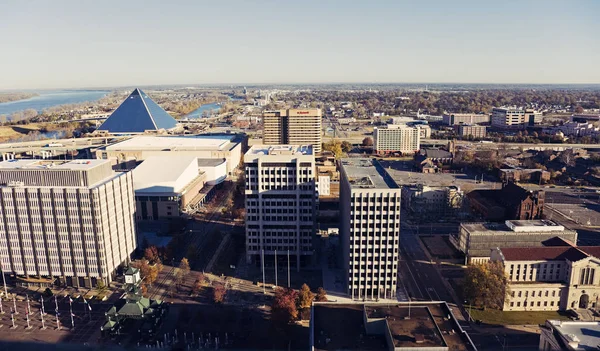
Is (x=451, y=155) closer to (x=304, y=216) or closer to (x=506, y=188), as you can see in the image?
(x=506, y=188)


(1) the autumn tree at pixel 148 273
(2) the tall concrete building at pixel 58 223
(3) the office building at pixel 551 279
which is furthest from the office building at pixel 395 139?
(2) the tall concrete building at pixel 58 223

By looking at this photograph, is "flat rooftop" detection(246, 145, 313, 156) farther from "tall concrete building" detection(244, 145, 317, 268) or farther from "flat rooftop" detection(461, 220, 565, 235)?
"flat rooftop" detection(461, 220, 565, 235)

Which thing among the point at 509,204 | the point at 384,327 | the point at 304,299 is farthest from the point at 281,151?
the point at 509,204

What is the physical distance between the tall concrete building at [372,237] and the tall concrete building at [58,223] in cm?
3328

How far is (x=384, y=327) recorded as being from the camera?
115ft

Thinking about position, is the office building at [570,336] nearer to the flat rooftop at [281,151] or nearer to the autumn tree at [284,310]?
the autumn tree at [284,310]

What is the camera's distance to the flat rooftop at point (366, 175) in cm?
5375

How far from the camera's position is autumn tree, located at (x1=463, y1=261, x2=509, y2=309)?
5091cm

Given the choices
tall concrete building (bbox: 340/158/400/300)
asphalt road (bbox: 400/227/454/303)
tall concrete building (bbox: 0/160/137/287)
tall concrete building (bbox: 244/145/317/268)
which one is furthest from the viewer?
tall concrete building (bbox: 244/145/317/268)

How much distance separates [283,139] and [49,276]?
93.5 meters

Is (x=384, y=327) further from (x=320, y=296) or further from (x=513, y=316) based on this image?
(x=513, y=316)

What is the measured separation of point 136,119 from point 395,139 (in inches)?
4045

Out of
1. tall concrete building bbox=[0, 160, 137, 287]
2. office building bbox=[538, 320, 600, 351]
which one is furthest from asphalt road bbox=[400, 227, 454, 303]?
tall concrete building bbox=[0, 160, 137, 287]

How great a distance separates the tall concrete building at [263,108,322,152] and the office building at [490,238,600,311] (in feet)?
305
